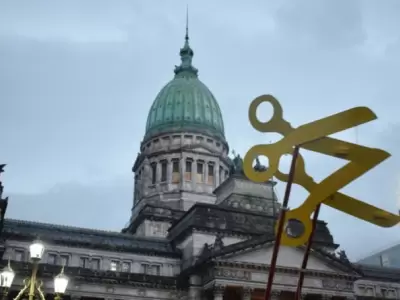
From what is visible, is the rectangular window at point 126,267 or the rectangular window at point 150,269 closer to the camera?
the rectangular window at point 126,267

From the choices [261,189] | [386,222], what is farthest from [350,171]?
[261,189]

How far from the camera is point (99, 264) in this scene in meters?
64.3

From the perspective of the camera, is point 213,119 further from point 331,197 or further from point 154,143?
point 331,197

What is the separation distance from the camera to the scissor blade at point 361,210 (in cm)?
1791

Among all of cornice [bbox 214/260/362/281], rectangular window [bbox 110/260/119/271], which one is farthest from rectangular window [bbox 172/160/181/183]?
cornice [bbox 214/260/362/281]

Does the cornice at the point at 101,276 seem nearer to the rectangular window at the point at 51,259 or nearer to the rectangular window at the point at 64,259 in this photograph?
the rectangular window at the point at 51,259

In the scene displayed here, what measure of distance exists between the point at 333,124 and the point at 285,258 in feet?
154

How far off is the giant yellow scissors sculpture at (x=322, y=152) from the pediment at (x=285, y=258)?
4196cm

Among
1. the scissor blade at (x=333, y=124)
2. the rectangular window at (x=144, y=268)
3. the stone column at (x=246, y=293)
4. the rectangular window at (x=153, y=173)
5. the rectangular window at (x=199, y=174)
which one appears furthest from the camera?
the rectangular window at (x=153, y=173)

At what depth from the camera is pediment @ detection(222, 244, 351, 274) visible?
6028 centimetres

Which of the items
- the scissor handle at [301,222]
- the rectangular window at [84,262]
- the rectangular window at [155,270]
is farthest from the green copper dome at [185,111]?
the scissor handle at [301,222]

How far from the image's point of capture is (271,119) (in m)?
18.4

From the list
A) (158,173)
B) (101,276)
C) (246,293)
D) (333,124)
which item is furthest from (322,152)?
(158,173)

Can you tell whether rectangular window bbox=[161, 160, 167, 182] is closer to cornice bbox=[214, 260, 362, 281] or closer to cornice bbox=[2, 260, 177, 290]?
cornice bbox=[2, 260, 177, 290]
